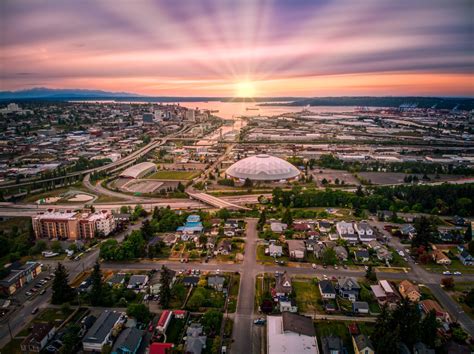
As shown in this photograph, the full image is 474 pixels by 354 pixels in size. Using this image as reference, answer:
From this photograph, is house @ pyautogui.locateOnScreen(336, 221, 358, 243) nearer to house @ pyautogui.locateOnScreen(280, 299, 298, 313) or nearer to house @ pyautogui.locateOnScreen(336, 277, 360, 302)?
house @ pyautogui.locateOnScreen(336, 277, 360, 302)

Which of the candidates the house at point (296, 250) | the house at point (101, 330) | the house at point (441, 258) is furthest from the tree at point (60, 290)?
the house at point (441, 258)

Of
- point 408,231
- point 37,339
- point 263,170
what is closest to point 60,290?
point 37,339

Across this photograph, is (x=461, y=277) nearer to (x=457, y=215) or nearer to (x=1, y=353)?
(x=457, y=215)

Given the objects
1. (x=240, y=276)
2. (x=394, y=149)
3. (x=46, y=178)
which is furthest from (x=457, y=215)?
(x=46, y=178)

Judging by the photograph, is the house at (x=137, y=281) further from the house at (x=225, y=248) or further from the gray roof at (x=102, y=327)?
the house at (x=225, y=248)

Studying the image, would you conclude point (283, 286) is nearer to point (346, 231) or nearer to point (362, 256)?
point (362, 256)

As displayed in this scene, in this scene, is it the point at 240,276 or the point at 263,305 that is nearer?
the point at 263,305

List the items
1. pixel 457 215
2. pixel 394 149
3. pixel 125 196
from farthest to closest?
pixel 394 149 < pixel 125 196 < pixel 457 215
